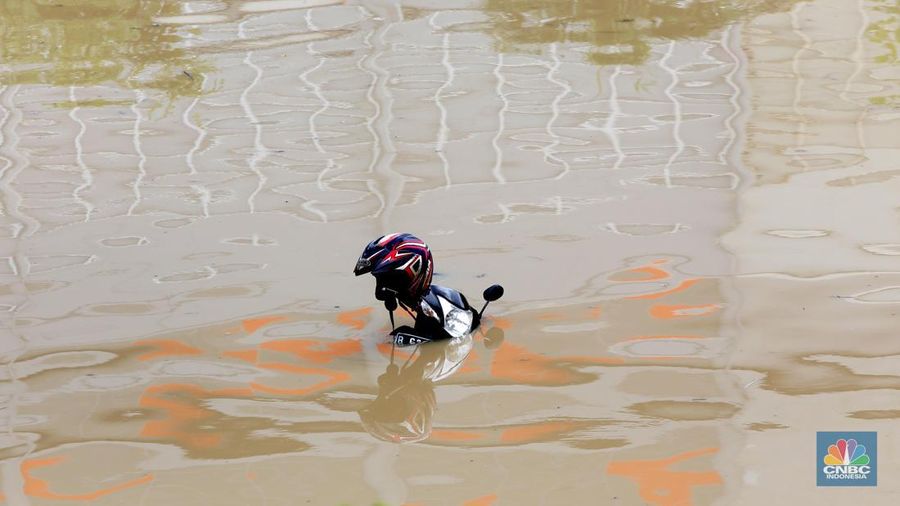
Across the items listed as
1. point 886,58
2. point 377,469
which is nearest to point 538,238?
point 377,469

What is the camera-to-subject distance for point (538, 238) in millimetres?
6254

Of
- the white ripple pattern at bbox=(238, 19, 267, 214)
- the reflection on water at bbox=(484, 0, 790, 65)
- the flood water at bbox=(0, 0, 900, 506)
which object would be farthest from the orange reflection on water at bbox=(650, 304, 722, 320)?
the reflection on water at bbox=(484, 0, 790, 65)

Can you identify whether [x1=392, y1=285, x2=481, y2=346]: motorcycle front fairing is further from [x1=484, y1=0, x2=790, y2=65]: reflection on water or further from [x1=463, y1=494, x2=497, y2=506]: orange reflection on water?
[x1=484, y1=0, x2=790, y2=65]: reflection on water

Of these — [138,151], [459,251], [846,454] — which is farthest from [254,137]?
[846,454]

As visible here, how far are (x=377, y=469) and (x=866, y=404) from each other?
1.74 metres

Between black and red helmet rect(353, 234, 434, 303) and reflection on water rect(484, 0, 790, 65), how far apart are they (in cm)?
475

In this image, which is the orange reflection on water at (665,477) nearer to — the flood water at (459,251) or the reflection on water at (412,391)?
the flood water at (459,251)

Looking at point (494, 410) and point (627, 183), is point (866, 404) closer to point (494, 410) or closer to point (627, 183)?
point (494, 410)

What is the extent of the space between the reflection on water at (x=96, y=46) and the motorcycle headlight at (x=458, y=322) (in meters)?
4.41

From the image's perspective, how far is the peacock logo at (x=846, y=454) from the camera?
13.3 ft

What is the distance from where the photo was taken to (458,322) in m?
5.18

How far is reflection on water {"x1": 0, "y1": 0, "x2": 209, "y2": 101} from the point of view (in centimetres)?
934

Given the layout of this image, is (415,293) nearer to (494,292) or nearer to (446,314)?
(446,314)

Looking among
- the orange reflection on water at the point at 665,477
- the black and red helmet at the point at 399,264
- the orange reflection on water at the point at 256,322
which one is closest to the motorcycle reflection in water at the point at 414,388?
the black and red helmet at the point at 399,264
